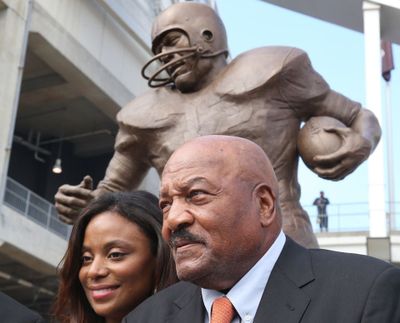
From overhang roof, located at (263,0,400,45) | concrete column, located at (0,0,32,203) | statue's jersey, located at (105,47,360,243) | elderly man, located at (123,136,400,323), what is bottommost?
elderly man, located at (123,136,400,323)

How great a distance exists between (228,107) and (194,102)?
0.19 m

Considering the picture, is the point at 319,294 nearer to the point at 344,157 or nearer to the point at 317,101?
the point at 344,157

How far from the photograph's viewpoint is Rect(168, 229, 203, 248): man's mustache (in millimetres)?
2212

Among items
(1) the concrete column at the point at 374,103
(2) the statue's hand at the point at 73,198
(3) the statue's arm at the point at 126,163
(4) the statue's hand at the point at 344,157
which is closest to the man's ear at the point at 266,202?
(4) the statue's hand at the point at 344,157

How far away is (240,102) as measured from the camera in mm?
4027

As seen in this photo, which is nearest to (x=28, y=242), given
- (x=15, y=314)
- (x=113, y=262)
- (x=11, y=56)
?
(x=11, y=56)

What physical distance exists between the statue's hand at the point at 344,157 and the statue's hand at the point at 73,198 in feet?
3.77

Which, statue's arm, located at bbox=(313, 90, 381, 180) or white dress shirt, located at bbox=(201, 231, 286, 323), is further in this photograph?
statue's arm, located at bbox=(313, 90, 381, 180)

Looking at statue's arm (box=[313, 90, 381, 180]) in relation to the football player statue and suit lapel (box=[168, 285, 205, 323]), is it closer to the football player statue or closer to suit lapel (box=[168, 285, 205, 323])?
the football player statue

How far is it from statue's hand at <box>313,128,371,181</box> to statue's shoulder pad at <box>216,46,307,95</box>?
0.44m

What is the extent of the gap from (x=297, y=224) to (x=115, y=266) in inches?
48.7

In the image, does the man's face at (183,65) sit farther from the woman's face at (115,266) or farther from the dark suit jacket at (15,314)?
the dark suit jacket at (15,314)

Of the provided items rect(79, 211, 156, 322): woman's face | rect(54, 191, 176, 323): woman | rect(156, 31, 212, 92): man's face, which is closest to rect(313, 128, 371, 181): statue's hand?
rect(156, 31, 212, 92): man's face

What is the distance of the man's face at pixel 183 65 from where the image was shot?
403 cm
